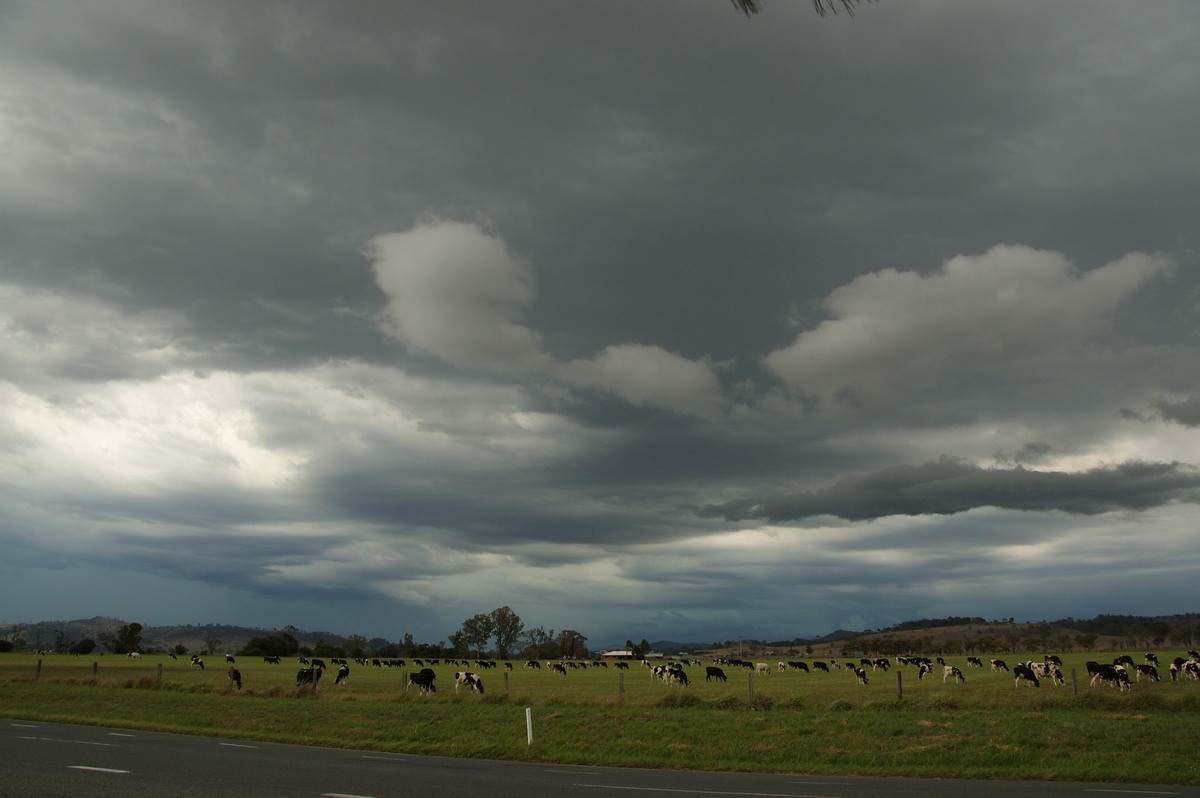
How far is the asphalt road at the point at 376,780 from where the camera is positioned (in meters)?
13.7

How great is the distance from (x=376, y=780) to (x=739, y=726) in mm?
13747

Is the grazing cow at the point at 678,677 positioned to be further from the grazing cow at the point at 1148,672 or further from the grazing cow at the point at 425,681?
the grazing cow at the point at 1148,672

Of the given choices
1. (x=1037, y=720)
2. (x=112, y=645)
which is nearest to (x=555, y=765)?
(x=1037, y=720)

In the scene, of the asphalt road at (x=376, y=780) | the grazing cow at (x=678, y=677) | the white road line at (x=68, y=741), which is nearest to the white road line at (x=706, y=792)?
the asphalt road at (x=376, y=780)

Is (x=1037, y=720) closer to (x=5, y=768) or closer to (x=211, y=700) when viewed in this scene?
(x=5, y=768)

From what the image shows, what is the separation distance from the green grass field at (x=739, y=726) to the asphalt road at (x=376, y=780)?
5.85 feet

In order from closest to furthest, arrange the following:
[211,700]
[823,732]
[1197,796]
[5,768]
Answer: [1197,796]
[5,768]
[823,732]
[211,700]

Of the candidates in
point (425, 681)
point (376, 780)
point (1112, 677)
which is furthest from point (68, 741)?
point (1112, 677)

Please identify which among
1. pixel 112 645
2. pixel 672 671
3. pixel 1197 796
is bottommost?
pixel 112 645

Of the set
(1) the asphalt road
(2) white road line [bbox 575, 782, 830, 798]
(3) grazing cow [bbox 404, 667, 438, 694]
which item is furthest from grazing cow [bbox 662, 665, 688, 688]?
(2) white road line [bbox 575, 782, 830, 798]

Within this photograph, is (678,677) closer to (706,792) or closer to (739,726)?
(739,726)

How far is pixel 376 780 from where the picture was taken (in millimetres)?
15297

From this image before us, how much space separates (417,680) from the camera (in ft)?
148

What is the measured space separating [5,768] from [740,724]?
1957 cm
